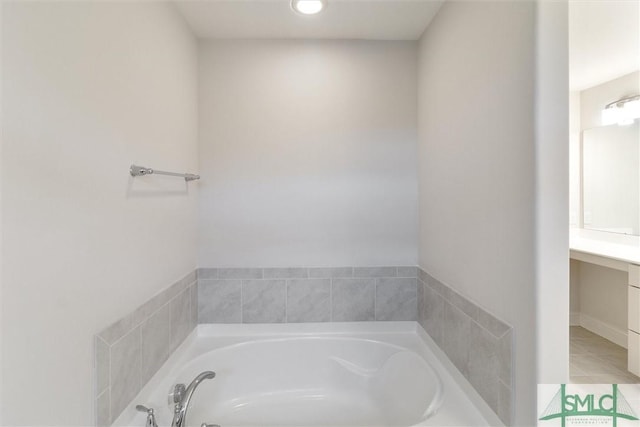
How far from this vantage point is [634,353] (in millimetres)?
2221

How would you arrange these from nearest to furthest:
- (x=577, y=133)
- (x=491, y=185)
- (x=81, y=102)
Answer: (x=81, y=102) → (x=491, y=185) → (x=577, y=133)

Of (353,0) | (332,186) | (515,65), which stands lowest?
(332,186)

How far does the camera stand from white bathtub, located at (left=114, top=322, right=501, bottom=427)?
5.52 feet

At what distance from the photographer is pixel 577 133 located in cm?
303

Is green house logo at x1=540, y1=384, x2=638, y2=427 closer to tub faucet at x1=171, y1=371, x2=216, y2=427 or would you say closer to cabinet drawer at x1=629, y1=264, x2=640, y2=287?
tub faucet at x1=171, y1=371, x2=216, y2=427

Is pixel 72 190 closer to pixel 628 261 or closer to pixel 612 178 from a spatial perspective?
pixel 628 261

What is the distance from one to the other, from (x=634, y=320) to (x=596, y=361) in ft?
1.59

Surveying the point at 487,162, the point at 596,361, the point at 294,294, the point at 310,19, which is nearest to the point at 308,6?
the point at 310,19

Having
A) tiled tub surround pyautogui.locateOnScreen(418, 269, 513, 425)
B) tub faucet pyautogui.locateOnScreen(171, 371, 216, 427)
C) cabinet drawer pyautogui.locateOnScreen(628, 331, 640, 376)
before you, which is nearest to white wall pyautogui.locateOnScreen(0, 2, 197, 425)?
tub faucet pyautogui.locateOnScreen(171, 371, 216, 427)

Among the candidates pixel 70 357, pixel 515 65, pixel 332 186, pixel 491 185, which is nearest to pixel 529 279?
pixel 491 185

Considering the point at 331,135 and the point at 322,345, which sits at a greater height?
the point at 331,135

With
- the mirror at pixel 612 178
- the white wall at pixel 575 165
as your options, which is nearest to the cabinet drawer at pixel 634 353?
the mirror at pixel 612 178

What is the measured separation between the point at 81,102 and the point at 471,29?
1503mm

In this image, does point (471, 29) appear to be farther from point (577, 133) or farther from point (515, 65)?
point (577, 133)
